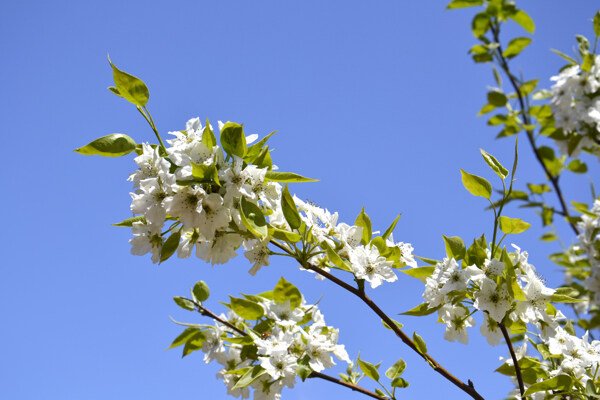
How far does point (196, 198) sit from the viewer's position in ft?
4.45

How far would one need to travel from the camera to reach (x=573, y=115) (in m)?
3.10

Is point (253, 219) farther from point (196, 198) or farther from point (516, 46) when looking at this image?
point (516, 46)

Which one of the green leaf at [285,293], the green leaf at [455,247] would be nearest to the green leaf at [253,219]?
the green leaf at [285,293]

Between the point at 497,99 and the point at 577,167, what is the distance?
0.81 m

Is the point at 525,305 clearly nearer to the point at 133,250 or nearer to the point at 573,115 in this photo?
the point at 133,250

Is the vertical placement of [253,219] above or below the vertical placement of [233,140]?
below

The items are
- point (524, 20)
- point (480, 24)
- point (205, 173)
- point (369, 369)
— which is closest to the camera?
point (205, 173)

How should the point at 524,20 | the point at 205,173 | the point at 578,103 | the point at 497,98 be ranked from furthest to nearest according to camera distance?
the point at 497,98 → the point at 524,20 → the point at 578,103 → the point at 205,173

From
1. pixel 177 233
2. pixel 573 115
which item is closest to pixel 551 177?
pixel 573 115

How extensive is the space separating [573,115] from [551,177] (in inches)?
21.5

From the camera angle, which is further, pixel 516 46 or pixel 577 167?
pixel 577 167

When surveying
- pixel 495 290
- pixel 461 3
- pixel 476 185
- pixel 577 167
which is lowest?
pixel 495 290

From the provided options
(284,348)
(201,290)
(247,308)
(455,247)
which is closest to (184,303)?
(201,290)

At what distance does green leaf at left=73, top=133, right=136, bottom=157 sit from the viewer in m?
1.45
